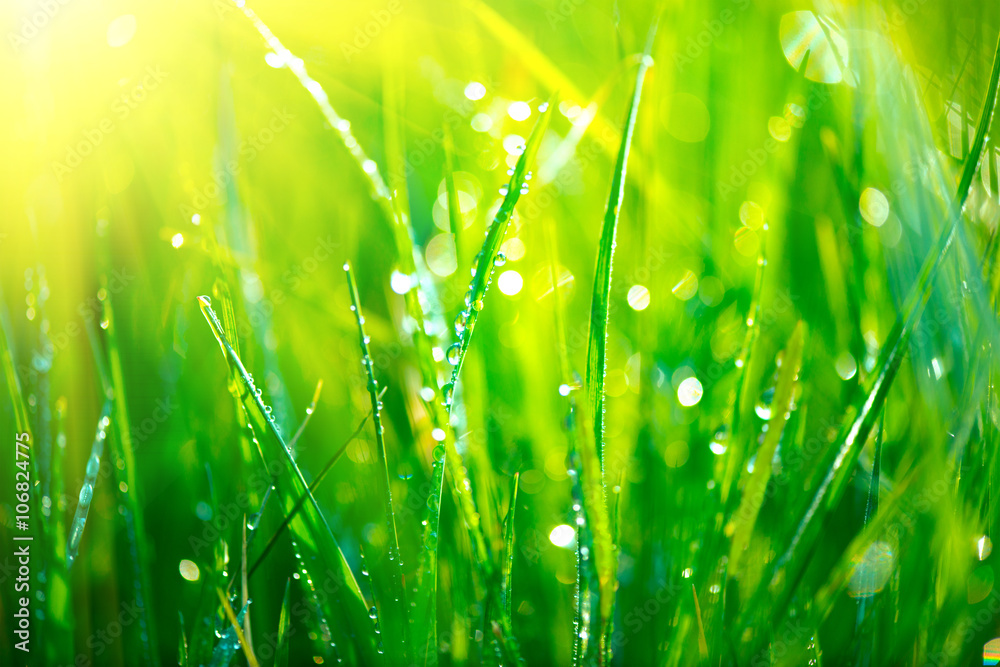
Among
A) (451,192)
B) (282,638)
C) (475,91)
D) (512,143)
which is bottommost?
(282,638)

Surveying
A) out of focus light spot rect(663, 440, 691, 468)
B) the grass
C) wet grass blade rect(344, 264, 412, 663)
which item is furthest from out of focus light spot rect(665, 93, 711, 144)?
wet grass blade rect(344, 264, 412, 663)

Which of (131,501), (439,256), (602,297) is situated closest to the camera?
(602,297)

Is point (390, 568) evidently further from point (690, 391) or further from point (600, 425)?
point (690, 391)

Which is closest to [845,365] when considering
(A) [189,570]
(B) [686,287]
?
(B) [686,287]

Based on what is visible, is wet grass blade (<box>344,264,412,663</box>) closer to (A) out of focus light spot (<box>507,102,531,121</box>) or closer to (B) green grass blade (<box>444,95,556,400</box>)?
(B) green grass blade (<box>444,95,556,400</box>)

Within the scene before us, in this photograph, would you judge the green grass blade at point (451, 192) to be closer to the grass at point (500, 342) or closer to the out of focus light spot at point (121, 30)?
the grass at point (500, 342)

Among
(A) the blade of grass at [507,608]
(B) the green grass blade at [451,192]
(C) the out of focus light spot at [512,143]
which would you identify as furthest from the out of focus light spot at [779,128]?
(A) the blade of grass at [507,608]

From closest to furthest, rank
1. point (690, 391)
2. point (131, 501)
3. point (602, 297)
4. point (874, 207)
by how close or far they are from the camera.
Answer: point (602, 297) → point (131, 501) → point (690, 391) → point (874, 207)
